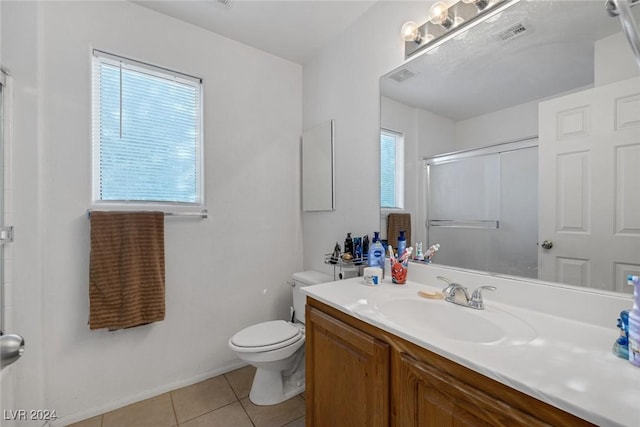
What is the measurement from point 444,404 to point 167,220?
183cm

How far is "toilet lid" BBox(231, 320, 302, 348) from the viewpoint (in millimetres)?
1605

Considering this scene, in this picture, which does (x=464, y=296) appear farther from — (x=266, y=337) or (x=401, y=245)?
(x=266, y=337)

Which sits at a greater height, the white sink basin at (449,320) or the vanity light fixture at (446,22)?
the vanity light fixture at (446,22)

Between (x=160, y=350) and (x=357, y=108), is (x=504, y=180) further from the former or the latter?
(x=160, y=350)

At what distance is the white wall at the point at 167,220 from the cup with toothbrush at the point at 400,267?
1152 mm

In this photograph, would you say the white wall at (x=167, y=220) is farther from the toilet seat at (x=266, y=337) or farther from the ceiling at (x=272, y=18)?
the toilet seat at (x=266, y=337)

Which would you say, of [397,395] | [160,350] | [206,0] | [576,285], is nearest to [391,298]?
[397,395]

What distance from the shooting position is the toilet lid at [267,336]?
161 cm

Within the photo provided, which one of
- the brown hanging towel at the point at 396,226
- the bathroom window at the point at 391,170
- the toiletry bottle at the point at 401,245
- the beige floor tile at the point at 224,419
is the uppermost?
the bathroom window at the point at 391,170

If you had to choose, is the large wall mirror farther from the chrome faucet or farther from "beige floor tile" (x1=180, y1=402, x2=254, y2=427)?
"beige floor tile" (x1=180, y1=402, x2=254, y2=427)

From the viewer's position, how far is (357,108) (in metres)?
1.88

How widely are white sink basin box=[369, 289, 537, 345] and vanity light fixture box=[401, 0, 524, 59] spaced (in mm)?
1253

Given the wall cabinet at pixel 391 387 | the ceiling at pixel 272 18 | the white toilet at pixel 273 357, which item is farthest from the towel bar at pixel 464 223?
the ceiling at pixel 272 18

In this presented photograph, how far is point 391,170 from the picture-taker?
1639mm
